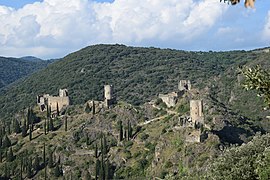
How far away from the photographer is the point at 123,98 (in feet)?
490

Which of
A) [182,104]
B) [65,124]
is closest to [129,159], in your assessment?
[182,104]

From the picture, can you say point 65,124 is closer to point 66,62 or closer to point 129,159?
point 129,159

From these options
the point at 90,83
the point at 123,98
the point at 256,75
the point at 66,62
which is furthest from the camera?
the point at 66,62

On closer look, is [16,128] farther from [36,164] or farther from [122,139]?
[122,139]

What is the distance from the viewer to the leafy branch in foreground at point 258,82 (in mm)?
9609

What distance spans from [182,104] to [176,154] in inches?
646

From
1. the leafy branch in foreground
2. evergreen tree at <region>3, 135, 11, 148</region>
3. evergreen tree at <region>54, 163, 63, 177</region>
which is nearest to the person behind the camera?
the leafy branch in foreground

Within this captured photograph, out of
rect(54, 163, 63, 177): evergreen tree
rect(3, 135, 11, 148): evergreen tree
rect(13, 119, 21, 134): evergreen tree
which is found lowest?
rect(54, 163, 63, 177): evergreen tree

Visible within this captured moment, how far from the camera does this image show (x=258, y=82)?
31.7 feet

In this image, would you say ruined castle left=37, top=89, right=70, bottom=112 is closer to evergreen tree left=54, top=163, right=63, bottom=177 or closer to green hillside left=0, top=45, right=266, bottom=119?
evergreen tree left=54, top=163, right=63, bottom=177

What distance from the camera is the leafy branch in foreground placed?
31.5ft

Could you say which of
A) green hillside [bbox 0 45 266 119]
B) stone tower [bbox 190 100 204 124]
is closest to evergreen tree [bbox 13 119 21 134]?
stone tower [bbox 190 100 204 124]

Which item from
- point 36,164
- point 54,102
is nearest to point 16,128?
point 54,102

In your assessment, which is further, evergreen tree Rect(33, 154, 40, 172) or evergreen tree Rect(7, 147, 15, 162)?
evergreen tree Rect(7, 147, 15, 162)
